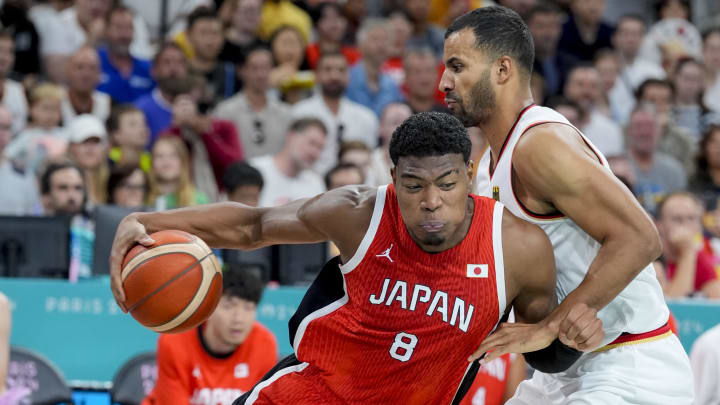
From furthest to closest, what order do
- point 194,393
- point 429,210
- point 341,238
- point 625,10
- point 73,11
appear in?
point 625,10 → point 73,11 → point 194,393 → point 341,238 → point 429,210

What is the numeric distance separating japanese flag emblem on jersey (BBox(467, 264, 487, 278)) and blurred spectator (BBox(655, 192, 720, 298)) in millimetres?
3945

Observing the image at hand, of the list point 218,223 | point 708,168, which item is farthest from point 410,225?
point 708,168

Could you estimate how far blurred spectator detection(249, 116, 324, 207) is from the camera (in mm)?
7680

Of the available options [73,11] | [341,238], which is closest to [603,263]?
[341,238]

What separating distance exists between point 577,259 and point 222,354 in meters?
2.62

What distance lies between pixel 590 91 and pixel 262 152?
311cm

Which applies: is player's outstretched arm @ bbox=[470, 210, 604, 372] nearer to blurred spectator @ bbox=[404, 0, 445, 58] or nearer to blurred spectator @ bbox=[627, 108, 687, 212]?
blurred spectator @ bbox=[627, 108, 687, 212]

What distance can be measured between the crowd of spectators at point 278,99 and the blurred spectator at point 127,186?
1 cm

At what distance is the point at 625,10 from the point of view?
1290 centimetres

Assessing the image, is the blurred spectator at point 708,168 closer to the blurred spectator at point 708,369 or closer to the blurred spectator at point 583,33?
the blurred spectator at point 583,33

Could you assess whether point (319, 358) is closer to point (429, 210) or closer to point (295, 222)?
point (295, 222)

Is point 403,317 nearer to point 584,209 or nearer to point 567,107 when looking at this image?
point 584,209

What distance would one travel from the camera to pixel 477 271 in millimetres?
3271

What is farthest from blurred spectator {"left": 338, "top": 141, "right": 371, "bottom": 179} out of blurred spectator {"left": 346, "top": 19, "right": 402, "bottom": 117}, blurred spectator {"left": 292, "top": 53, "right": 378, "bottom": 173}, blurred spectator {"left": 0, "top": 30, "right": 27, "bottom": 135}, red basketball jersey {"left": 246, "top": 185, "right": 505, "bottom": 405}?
red basketball jersey {"left": 246, "top": 185, "right": 505, "bottom": 405}
